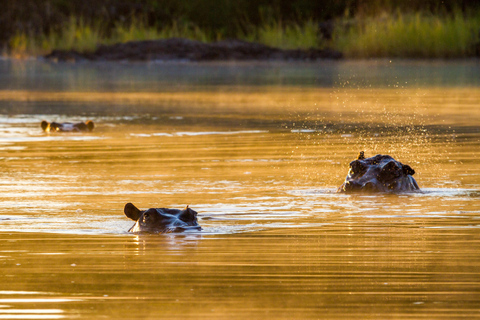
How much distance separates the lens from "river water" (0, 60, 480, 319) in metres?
5.42

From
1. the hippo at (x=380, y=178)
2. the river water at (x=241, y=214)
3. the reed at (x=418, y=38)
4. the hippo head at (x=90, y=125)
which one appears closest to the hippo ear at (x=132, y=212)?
the river water at (x=241, y=214)

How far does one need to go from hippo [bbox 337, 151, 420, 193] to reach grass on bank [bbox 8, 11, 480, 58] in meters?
27.5

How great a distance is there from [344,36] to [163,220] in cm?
3281

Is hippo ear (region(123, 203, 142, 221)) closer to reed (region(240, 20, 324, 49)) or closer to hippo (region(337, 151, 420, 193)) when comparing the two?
hippo (region(337, 151, 420, 193))

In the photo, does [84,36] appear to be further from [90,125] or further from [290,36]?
[90,125]

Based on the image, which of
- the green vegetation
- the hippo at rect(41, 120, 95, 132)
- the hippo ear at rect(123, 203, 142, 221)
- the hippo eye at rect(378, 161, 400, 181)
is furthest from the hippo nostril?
the green vegetation

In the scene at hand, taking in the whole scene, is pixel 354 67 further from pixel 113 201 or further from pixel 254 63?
pixel 113 201

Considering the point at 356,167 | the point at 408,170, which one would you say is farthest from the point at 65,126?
the point at 408,170

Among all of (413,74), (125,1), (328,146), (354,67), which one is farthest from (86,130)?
(125,1)

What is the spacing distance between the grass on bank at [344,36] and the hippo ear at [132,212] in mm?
29690

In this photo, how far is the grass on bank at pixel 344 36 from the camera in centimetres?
3631

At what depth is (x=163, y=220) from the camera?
24.1 feet

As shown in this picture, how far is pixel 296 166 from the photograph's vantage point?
10984 mm

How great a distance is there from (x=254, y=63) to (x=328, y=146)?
26.3 meters
